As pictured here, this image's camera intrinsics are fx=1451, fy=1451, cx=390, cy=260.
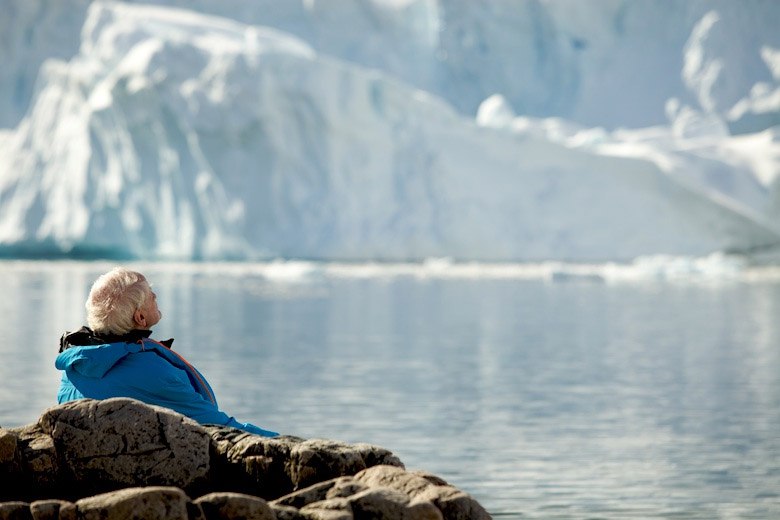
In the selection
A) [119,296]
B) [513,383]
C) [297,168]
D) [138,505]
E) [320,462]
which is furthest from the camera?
[297,168]

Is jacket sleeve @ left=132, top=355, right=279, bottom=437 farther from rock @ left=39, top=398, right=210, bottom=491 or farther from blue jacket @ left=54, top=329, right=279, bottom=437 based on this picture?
rock @ left=39, top=398, right=210, bottom=491

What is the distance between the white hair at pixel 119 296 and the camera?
2.51m

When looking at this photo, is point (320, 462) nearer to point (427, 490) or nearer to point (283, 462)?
point (283, 462)

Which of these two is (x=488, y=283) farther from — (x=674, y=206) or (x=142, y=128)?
(x=142, y=128)

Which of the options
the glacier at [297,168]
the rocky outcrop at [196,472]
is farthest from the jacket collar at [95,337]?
the glacier at [297,168]

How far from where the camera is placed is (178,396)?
8.52 ft

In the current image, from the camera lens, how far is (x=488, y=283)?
22.8 m

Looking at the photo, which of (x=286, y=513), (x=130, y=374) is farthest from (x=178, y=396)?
(x=286, y=513)

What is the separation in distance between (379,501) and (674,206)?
945 inches

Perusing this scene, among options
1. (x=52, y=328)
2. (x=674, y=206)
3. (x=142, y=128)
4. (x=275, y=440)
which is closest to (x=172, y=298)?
(x=52, y=328)

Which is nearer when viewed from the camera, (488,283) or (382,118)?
(488,283)

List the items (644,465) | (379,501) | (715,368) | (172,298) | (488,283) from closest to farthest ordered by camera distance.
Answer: (379,501), (644,465), (715,368), (172,298), (488,283)

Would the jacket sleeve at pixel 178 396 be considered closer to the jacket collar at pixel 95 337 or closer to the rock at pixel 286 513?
the jacket collar at pixel 95 337

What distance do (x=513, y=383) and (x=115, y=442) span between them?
6.68 m
